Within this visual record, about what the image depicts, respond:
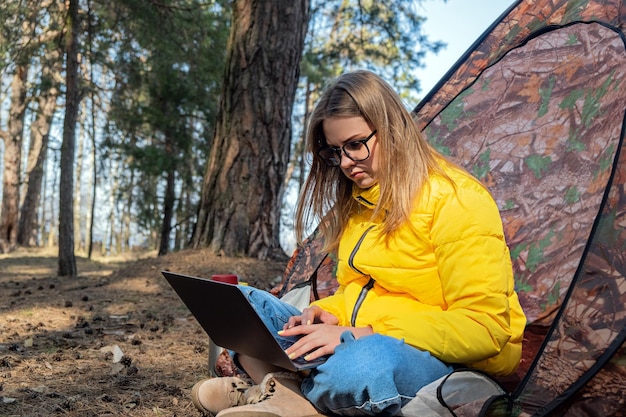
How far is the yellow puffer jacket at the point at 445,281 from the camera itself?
62.4 inches

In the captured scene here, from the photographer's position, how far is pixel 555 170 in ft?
7.73

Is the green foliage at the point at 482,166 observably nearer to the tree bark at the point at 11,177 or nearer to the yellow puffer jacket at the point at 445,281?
the yellow puffer jacket at the point at 445,281

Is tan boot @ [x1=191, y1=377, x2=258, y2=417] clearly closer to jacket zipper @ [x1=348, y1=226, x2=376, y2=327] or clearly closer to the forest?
jacket zipper @ [x1=348, y1=226, x2=376, y2=327]

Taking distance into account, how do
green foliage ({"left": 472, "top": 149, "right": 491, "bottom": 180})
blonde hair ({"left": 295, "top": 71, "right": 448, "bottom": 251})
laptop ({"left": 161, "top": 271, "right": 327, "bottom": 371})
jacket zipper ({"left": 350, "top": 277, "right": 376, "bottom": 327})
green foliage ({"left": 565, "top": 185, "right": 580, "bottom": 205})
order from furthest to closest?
green foliage ({"left": 472, "top": 149, "right": 491, "bottom": 180}) < green foliage ({"left": 565, "top": 185, "right": 580, "bottom": 205}) < jacket zipper ({"left": 350, "top": 277, "right": 376, "bottom": 327}) < blonde hair ({"left": 295, "top": 71, "right": 448, "bottom": 251}) < laptop ({"left": 161, "top": 271, "right": 327, "bottom": 371})

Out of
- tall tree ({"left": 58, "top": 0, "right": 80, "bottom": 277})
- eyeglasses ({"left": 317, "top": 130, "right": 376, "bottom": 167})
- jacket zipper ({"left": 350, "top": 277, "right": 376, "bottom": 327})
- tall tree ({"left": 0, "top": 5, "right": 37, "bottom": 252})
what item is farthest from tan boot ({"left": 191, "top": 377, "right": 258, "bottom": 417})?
tall tree ({"left": 0, "top": 5, "right": 37, "bottom": 252})

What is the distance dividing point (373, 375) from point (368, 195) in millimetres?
636

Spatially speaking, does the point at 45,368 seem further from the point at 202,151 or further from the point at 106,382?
the point at 202,151

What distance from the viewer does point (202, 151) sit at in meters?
10.4

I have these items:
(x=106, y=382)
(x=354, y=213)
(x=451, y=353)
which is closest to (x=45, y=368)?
(x=106, y=382)

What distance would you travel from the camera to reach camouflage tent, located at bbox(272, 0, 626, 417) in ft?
5.32

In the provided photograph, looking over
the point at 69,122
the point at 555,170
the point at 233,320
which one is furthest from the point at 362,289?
the point at 69,122

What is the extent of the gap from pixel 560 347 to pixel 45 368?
2194 millimetres

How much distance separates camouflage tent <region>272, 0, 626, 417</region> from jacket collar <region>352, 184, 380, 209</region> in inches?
24.7

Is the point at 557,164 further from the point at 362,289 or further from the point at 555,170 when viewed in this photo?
the point at 362,289
